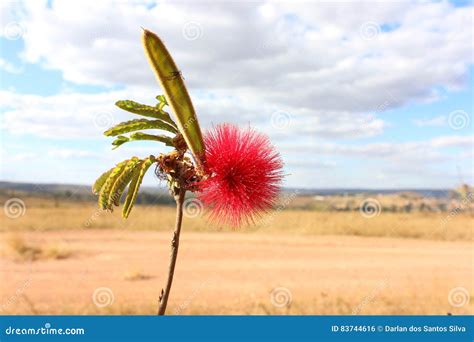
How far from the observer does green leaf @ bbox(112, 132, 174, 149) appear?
1956 mm

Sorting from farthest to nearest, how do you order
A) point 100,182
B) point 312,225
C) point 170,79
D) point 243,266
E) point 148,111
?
point 312,225, point 243,266, point 100,182, point 148,111, point 170,79

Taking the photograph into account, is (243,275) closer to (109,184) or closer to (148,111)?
(109,184)

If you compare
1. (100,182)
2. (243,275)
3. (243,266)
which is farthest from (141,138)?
(243,266)

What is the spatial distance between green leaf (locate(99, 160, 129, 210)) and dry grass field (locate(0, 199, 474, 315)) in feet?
6.68

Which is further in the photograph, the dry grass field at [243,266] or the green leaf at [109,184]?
the dry grass field at [243,266]

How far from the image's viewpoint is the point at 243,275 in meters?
18.2

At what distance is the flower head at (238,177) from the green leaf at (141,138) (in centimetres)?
15

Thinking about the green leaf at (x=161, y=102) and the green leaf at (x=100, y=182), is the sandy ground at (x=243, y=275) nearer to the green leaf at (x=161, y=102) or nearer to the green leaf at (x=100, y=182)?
the green leaf at (x=100, y=182)

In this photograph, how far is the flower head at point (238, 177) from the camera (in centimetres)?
200

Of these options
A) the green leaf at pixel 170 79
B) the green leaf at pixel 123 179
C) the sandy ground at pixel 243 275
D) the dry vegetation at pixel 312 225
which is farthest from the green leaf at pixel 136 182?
the dry vegetation at pixel 312 225

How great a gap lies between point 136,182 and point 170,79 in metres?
0.49

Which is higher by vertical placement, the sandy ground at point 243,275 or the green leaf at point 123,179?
the green leaf at point 123,179

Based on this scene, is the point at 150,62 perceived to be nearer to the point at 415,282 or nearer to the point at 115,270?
the point at 415,282

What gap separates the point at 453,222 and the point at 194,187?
3440cm
